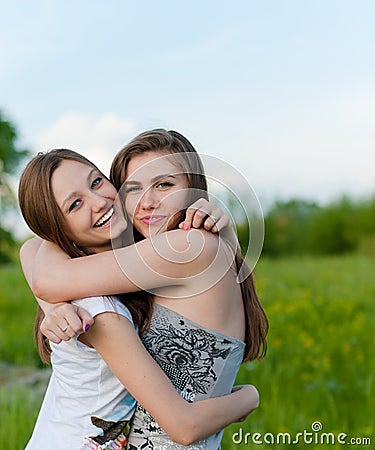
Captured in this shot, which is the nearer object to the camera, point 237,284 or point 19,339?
point 237,284

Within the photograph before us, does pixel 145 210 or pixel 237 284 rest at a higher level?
pixel 145 210

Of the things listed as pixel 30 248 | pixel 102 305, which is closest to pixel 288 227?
pixel 30 248

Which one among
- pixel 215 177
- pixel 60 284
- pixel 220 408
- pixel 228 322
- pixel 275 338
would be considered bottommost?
pixel 275 338

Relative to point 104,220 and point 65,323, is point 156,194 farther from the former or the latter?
point 65,323

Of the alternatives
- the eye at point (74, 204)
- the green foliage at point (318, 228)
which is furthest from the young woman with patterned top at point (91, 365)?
the green foliage at point (318, 228)

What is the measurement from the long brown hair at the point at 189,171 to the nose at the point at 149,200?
0.07 m

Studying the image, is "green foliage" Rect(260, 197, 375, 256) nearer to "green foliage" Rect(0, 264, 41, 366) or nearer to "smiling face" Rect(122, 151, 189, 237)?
"green foliage" Rect(0, 264, 41, 366)

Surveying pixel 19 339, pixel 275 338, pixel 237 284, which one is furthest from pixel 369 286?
pixel 237 284

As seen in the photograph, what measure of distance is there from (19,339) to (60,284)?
12.5ft

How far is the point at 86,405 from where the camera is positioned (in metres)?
1.88

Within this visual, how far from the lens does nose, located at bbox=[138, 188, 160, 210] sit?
192 centimetres

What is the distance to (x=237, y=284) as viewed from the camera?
200 centimetres

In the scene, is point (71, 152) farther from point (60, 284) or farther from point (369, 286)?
point (369, 286)

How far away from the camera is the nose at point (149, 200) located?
1919 millimetres
